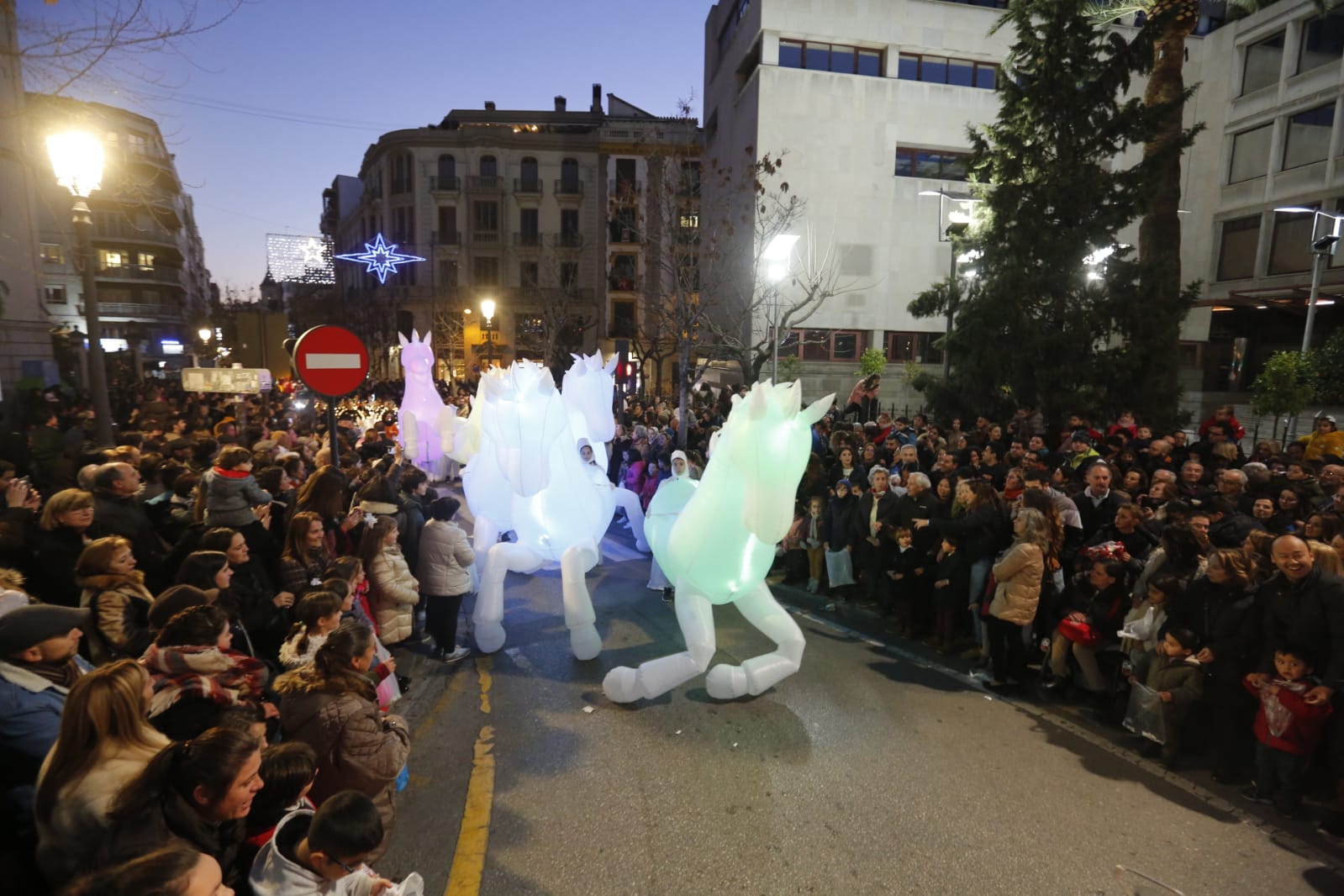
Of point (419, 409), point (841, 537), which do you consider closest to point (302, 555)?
point (841, 537)

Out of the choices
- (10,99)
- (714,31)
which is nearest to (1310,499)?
(10,99)

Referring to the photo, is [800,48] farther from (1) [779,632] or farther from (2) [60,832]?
(2) [60,832]

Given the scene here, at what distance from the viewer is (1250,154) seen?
79.4 feet

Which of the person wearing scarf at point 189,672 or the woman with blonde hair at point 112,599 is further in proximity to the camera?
the woman with blonde hair at point 112,599

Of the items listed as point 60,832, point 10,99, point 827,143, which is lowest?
point 60,832

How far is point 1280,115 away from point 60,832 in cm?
3231

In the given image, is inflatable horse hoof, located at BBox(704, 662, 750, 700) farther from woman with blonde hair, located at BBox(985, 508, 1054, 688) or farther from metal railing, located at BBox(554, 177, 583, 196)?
metal railing, located at BBox(554, 177, 583, 196)

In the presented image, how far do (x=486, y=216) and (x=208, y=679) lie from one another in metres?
42.7

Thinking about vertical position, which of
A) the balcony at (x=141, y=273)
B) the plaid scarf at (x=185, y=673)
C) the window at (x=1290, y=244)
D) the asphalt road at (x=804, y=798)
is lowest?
the asphalt road at (x=804, y=798)

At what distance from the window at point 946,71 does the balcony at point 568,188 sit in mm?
21371

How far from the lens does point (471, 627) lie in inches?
272

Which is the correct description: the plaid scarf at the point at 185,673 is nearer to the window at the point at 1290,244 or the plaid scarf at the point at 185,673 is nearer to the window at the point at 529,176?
the window at the point at 1290,244

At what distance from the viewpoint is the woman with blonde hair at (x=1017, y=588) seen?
17.8ft

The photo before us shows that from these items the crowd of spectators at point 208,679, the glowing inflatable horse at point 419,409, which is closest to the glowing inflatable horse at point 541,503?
the crowd of spectators at point 208,679
